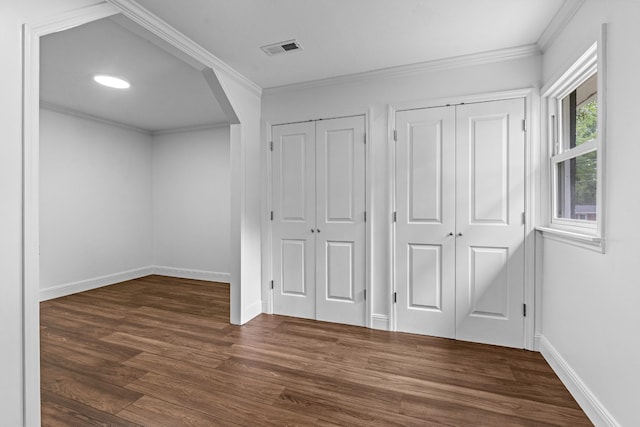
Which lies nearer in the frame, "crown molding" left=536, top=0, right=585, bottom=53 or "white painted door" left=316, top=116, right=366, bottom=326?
"crown molding" left=536, top=0, right=585, bottom=53

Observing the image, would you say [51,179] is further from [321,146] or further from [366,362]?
[366,362]

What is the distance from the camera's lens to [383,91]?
119 inches

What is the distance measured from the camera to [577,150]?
2059 millimetres

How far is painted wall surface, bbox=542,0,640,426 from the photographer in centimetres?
141

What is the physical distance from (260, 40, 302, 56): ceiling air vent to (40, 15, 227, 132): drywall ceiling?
775 millimetres

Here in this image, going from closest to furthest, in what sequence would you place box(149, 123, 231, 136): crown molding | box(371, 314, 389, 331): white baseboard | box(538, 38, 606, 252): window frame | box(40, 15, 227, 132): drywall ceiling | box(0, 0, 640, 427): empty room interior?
1. box(0, 0, 640, 427): empty room interior
2. box(538, 38, 606, 252): window frame
3. box(40, 15, 227, 132): drywall ceiling
4. box(371, 314, 389, 331): white baseboard
5. box(149, 123, 231, 136): crown molding

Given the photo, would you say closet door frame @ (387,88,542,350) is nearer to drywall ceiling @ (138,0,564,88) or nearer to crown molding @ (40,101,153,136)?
drywall ceiling @ (138,0,564,88)

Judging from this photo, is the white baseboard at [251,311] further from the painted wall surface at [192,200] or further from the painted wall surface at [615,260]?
the painted wall surface at [615,260]

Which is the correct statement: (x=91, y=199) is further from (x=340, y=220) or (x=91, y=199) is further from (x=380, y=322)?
(x=380, y=322)

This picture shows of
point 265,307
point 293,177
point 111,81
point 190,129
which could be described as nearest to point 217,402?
point 265,307

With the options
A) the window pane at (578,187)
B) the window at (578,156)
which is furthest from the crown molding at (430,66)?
the window pane at (578,187)

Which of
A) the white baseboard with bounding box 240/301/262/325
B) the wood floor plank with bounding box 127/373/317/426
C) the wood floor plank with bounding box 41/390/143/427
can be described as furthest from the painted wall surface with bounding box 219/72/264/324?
the wood floor plank with bounding box 41/390/143/427

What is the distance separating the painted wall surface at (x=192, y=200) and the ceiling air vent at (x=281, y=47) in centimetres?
268

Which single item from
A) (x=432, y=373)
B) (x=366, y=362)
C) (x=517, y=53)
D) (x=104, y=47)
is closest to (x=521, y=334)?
(x=432, y=373)
